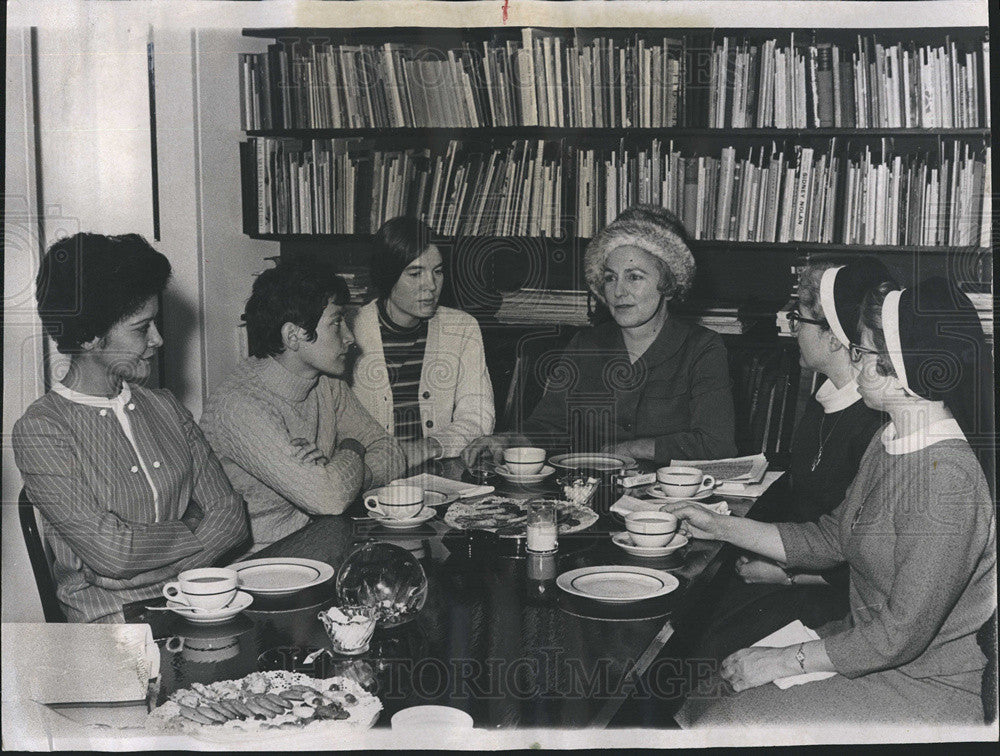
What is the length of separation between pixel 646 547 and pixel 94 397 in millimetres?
1082

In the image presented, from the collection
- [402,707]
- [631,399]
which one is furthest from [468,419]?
[402,707]

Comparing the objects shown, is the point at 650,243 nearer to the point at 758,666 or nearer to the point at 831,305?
the point at 831,305

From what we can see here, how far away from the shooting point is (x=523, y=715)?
52.3 inches

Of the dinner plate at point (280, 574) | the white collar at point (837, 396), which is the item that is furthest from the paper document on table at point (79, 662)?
the white collar at point (837, 396)

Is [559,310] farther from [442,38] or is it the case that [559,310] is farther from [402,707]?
[402,707]

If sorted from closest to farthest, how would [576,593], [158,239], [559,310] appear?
[576,593], [158,239], [559,310]

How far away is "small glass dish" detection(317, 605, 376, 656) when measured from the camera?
1.40 metres

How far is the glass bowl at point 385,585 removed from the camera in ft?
4.80

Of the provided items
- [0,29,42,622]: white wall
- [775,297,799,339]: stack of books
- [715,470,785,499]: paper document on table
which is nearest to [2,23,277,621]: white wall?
[0,29,42,622]: white wall

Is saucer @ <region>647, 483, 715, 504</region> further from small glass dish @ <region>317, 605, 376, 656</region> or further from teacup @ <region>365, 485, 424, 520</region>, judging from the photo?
small glass dish @ <region>317, 605, 376, 656</region>

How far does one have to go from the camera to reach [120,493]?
6.34 ft

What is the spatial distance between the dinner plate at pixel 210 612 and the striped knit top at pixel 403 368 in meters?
1.31

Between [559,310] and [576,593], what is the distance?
1718 mm

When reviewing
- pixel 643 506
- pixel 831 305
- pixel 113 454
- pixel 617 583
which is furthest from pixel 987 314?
pixel 113 454
